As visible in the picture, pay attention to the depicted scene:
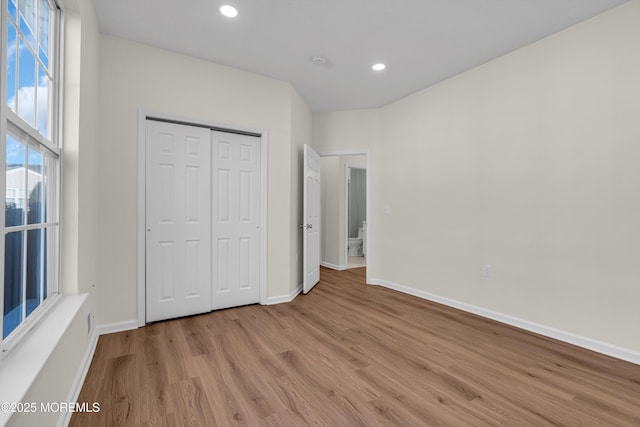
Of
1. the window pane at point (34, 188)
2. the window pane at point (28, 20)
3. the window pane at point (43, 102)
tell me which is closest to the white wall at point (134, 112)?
the window pane at point (43, 102)

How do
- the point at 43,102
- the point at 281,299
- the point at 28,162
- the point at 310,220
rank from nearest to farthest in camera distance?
the point at 28,162 < the point at 43,102 < the point at 281,299 < the point at 310,220

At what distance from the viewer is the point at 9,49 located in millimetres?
1188

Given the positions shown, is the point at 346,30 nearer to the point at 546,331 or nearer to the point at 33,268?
the point at 33,268

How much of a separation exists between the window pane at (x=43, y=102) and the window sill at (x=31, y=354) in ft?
3.23

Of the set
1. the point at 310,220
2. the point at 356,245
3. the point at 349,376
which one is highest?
the point at 310,220


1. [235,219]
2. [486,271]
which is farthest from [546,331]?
[235,219]

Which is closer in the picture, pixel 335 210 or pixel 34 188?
pixel 34 188

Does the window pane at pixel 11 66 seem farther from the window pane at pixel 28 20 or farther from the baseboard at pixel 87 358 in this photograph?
the baseboard at pixel 87 358

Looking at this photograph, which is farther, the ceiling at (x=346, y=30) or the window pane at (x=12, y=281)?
the ceiling at (x=346, y=30)

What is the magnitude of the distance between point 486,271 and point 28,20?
→ 393 cm

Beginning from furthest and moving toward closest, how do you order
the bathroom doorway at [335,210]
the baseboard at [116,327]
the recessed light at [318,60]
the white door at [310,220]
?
the bathroom doorway at [335,210], the white door at [310,220], the recessed light at [318,60], the baseboard at [116,327]

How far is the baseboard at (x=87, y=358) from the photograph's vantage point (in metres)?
1.50

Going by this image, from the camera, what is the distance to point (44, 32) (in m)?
1.61

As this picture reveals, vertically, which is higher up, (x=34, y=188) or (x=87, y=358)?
(x=34, y=188)
